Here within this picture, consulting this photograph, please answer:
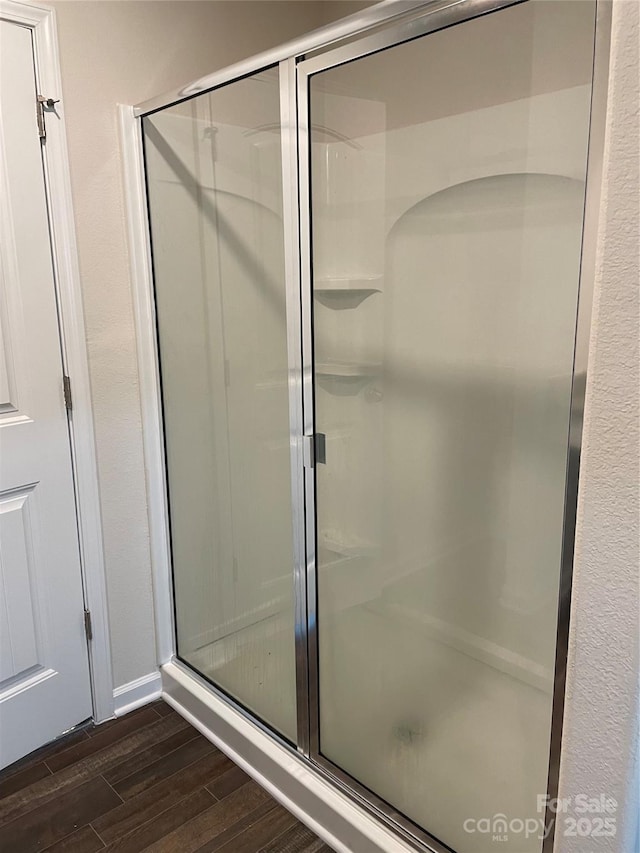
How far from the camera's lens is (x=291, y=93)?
1495 millimetres

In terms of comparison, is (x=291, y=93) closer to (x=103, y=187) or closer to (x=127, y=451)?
(x=103, y=187)

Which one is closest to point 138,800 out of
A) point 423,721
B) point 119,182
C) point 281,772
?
point 281,772

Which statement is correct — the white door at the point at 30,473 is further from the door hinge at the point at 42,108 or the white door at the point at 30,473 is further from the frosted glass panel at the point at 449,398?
the frosted glass panel at the point at 449,398

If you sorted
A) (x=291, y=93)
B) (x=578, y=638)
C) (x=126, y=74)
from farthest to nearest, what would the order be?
1. (x=126, y=74)
2. (x=291, y=93)
3. (x=578, y=638)

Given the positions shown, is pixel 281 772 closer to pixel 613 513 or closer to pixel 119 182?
pixel 613 513

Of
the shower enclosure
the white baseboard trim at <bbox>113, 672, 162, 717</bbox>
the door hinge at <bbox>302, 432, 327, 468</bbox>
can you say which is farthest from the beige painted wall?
the door hinge at <bbox>302, 432, 327, 468</bbox>

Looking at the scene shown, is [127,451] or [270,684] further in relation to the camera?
[127,451]

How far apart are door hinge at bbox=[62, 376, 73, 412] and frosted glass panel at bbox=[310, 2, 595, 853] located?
0.75 meters

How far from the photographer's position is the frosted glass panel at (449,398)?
4.13ft

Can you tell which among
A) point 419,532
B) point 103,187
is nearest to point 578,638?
point 419,532

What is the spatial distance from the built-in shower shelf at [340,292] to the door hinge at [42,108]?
0.85 meters

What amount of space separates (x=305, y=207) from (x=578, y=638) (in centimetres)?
105

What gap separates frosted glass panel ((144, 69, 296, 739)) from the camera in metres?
1.71

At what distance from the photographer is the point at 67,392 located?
1.90m
